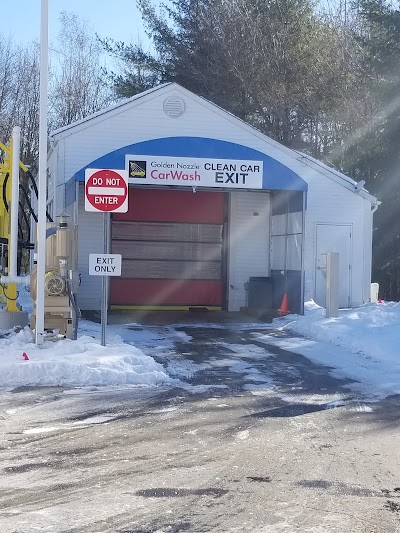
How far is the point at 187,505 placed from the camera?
569 cm

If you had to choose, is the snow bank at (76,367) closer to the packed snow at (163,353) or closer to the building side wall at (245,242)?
the packed snow at (163,353)

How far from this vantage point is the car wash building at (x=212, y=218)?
19.9 meters

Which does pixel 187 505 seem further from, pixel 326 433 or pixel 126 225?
pixel 126 225

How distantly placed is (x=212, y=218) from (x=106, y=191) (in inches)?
430

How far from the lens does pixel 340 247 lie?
22.5 meters

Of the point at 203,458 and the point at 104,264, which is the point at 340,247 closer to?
the point at 104,264

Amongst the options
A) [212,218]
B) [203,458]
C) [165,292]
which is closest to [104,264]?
[203,458]

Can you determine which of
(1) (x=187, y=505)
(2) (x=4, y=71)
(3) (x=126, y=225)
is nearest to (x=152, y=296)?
(3) (x=126, y=225)

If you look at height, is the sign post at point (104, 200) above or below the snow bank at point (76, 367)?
above

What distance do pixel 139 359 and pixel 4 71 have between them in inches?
1538

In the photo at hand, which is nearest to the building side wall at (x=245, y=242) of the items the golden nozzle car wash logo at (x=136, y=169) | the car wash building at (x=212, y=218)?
the car wash building at (x=212, y=218)

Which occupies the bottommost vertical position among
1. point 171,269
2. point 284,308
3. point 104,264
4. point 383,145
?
point 284,308

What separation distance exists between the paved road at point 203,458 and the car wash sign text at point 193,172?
8288mm

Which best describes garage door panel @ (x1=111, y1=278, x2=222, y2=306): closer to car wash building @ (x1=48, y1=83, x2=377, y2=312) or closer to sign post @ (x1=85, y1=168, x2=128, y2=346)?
car wash building @ (x1=48, y1=83, x2=377, y2=312)
